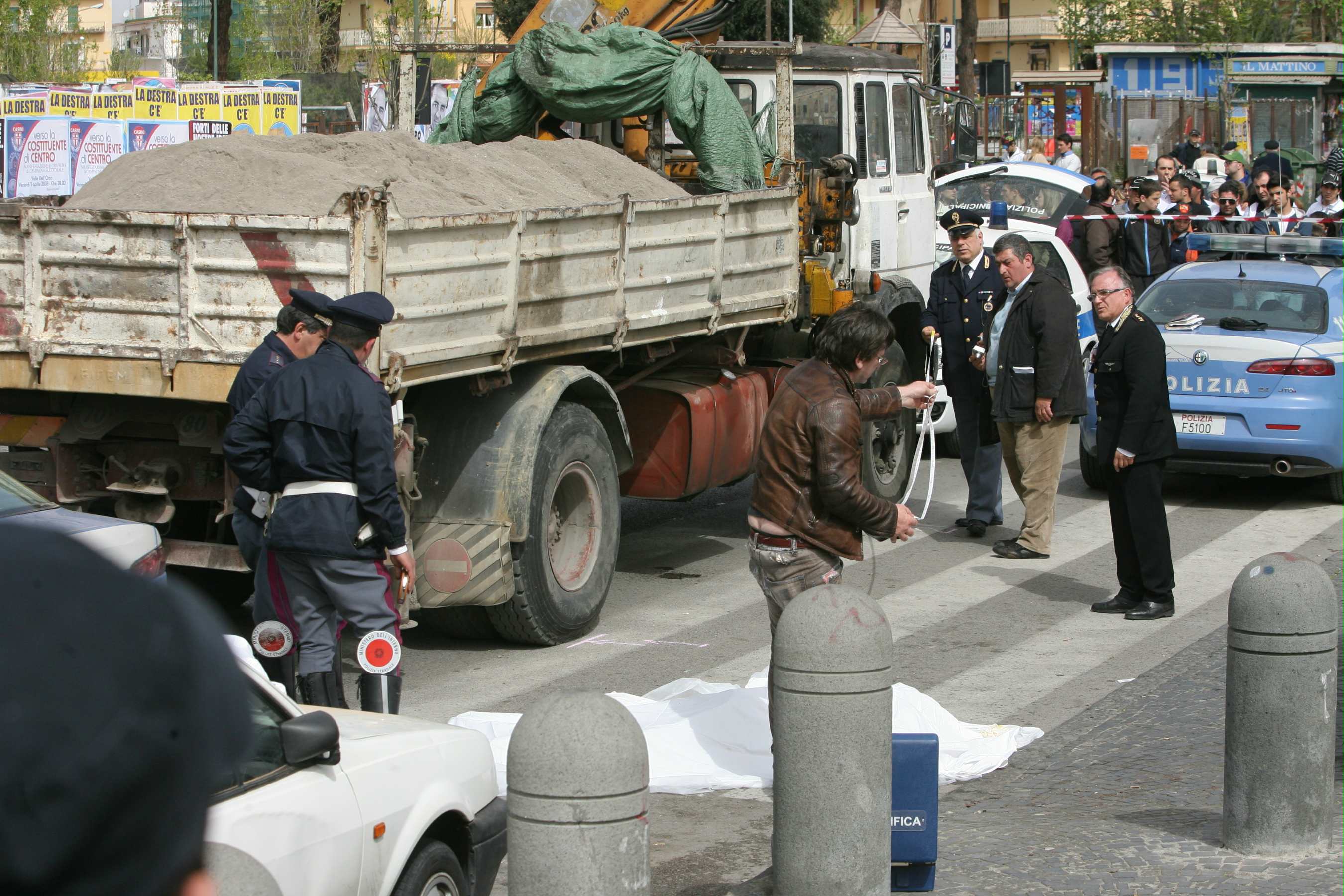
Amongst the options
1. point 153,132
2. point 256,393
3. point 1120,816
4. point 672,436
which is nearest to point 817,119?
point 672,436

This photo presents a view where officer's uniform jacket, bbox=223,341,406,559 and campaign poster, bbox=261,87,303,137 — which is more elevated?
campaign poster, bbox=261,87,303,137

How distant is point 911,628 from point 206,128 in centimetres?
1719

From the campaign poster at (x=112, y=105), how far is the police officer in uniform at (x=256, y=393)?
20784 mm

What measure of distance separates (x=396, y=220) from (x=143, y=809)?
5763mm

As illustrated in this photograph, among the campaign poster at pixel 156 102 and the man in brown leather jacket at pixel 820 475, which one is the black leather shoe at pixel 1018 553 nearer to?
the man in brown leather jacket at pixel 820 475

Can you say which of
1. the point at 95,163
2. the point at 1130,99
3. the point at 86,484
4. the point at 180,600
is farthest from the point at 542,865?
the point at 1130,99

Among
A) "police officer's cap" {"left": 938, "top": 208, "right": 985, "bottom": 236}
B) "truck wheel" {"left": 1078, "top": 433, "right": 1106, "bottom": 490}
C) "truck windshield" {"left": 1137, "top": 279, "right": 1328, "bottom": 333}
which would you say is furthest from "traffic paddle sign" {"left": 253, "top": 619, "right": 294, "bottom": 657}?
"truck windshield" {"left": 1137, "top": 279, "right": 1328, "bottom": 333}

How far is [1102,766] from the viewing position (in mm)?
6230

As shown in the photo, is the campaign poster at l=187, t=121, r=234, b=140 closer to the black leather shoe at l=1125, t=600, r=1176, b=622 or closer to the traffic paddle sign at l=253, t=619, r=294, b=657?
the black leather shoe at l=1125, t=600, r=1176, b=622

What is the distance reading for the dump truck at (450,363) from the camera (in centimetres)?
684

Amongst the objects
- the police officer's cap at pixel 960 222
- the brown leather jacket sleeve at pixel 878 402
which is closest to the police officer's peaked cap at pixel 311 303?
the brown leather jacket sleeve at pixel 878 402

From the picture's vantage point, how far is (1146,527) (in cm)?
877

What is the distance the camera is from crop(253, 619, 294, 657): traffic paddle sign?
5.82 m

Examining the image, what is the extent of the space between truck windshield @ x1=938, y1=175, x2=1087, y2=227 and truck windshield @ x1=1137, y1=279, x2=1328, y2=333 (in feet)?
26.0
